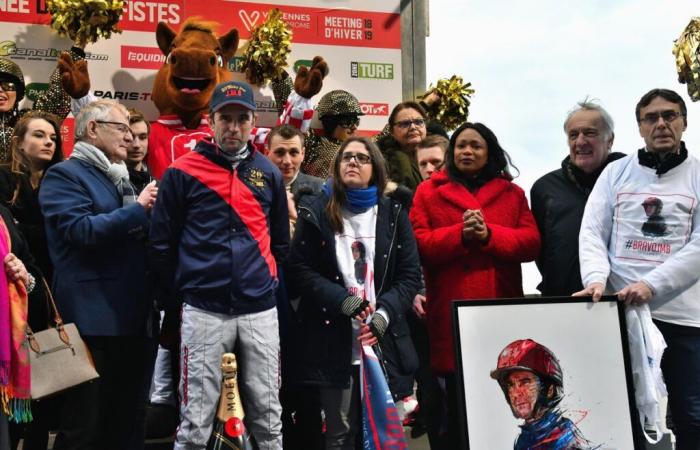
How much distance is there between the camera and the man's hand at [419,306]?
4309 mm

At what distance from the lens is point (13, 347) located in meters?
3.25

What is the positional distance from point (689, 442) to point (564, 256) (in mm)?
1049

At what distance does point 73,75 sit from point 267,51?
1.47 m

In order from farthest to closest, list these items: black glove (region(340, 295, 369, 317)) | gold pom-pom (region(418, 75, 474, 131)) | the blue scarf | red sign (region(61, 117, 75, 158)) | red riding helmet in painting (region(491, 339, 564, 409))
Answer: gold pom-pom (region(418, 75, 474, 131)), red sign (region(61, 117, 75, 158)), the blue scarf, black glove (region(340, 295, 369, 317)), red riding helmet in painting (region(491, 339, 564, 409))

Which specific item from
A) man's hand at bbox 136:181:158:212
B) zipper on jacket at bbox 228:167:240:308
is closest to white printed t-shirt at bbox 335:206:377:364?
zipper on jacket at bbox 228:167:240:308

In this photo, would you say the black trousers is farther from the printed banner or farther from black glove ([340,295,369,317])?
the printed banner

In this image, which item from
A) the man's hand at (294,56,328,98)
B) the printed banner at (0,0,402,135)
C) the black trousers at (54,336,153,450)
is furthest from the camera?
the printed banner at (0,0,402,135)

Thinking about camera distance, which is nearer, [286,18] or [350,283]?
[350,283]

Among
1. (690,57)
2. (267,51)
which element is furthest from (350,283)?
(690,57)

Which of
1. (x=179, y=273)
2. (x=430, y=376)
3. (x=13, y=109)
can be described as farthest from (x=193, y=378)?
(x=13, y=109)

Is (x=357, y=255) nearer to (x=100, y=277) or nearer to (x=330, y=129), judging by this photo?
(x=100, y=277)

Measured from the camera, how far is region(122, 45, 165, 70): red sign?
629 cm

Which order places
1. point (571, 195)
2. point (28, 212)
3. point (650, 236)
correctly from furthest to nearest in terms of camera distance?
point (571, 195)
point (28, 212)
point (650, 236)

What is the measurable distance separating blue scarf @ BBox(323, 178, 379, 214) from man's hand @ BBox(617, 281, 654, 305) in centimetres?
125
